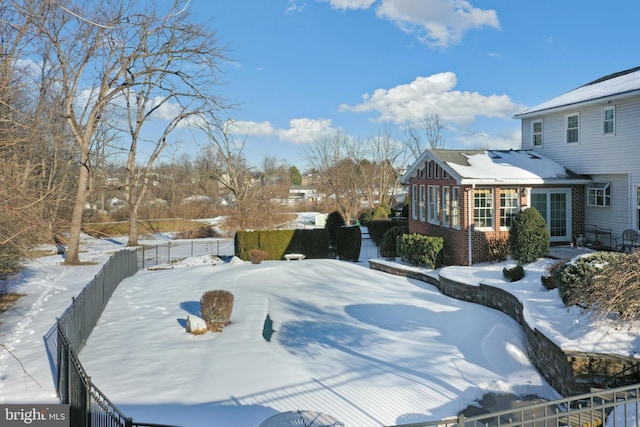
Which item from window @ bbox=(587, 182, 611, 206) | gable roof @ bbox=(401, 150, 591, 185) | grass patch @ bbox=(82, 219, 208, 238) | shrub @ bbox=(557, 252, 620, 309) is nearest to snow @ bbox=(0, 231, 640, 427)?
shrub @ bbox=(557, 252, 620, 309)

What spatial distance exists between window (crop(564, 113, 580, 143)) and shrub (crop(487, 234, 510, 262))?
4.85m

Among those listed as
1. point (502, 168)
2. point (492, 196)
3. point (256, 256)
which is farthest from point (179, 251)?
point (502, 168)

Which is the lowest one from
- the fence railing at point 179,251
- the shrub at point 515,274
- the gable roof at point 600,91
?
the fence railing at point 179,251

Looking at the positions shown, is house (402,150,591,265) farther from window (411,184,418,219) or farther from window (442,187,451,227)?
window (411,184,418,219)

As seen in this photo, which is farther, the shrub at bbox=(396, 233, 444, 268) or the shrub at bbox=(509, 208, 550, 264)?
the shrub at bbox=(396, 233, 444, 268)

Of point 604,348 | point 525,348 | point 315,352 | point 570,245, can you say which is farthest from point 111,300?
point 570,245

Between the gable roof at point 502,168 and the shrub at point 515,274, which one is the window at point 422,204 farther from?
the shrub at point 515,274

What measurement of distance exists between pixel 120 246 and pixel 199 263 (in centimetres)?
1089

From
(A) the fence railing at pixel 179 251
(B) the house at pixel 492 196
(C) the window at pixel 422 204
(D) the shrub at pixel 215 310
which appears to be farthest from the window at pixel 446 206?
(A) the fence railing at pixel 179 251

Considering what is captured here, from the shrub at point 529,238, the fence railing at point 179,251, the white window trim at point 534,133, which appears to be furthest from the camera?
the fence railing at point 179,251

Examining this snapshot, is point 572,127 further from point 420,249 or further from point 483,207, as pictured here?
point 420,249

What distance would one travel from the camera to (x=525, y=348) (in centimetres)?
1061

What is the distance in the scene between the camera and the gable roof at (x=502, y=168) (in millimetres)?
17219

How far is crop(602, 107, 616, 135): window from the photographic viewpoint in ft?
55.0
